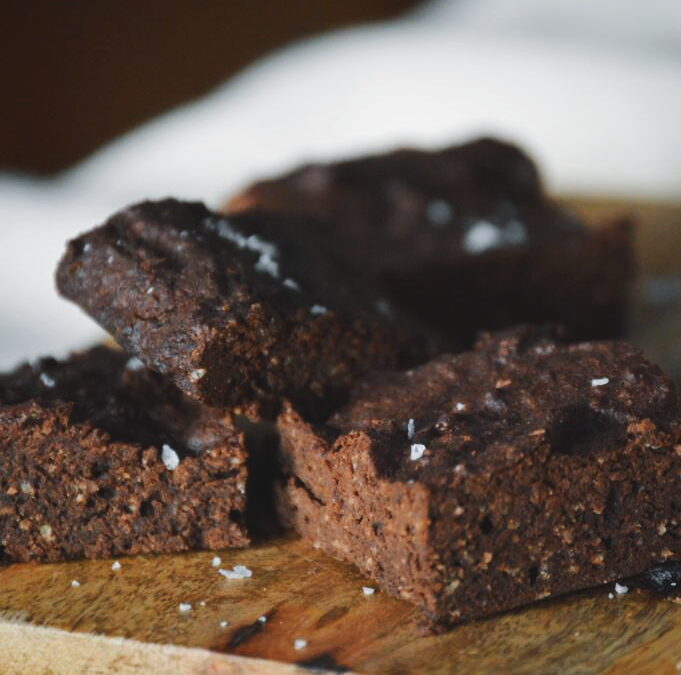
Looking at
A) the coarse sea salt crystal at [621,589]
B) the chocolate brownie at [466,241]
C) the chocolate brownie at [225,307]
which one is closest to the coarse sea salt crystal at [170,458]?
the chocolate brownie at [225,307]

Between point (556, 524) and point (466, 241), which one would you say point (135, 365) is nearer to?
point (556, 524)

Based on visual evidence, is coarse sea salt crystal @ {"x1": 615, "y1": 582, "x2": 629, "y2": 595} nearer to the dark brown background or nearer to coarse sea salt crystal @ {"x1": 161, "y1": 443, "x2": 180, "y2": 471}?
coarse sea salt crystal @ {"x1": 161, "y1": 443, "x2": 180, "y2": 471}

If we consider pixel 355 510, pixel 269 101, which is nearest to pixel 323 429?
pixel 355 510

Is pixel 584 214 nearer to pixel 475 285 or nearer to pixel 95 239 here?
pixel 475 285

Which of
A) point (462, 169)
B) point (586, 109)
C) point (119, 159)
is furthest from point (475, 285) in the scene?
point (119, 159)

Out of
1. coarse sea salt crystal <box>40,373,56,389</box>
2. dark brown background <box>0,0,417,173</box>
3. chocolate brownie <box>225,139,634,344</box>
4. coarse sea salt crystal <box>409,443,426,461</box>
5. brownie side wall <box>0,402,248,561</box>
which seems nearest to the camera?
coarse sea salt crystal <box>409,443,426,461</box>

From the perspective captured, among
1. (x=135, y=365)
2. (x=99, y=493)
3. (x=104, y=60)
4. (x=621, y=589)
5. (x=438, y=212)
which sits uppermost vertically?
(x=104, y=60)

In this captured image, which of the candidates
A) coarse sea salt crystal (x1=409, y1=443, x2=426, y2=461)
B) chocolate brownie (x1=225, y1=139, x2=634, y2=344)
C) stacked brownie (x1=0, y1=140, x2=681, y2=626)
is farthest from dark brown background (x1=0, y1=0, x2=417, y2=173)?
coarse sea salt crystal (x1=409, y1=443, x2=426, y2=461)

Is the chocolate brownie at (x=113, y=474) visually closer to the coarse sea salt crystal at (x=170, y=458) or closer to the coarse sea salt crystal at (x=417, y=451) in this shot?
the coarse sea salt crystal at (x=170, y=458)
